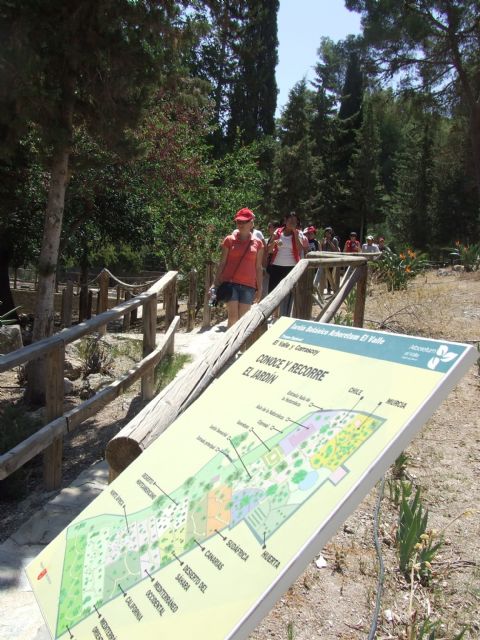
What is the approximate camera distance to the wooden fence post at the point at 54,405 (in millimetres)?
3805

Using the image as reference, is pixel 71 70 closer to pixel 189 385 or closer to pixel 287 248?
pixel 287 248

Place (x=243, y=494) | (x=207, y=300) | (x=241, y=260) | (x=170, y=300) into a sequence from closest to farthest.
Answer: (x=243, y=494), (x=241, y=260), (x=170, y=300), (x=207, y=300)

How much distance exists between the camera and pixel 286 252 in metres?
6.45

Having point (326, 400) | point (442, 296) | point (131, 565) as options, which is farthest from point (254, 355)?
point (442, 296)

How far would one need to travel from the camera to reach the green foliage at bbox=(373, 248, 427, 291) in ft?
35.0

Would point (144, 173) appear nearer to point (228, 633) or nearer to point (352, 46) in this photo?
point (352, 46)

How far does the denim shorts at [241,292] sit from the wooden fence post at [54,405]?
6.86 feet

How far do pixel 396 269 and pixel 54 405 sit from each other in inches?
323

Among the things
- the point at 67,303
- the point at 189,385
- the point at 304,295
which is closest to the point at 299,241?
the point at 304,295

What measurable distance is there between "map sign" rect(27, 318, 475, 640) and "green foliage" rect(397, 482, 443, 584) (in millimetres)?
1160

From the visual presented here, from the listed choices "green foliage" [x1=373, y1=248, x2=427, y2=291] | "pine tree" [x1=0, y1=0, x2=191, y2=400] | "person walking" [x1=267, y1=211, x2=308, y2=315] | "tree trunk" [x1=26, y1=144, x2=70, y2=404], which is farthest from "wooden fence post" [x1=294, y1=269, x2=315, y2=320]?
"green foliage" [x1=373, y1=248, x2=427, y2=291]

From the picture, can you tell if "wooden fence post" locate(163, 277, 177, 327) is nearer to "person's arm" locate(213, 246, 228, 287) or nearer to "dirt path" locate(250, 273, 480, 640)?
"person's arm" locate(213, 246, 228, 287)

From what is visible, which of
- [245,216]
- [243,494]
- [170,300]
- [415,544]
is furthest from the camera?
[170,300]

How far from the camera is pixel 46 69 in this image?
594 centimetres
